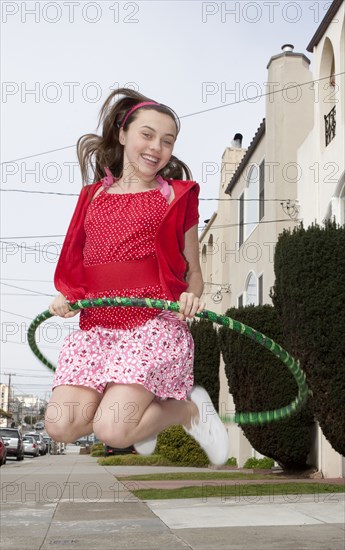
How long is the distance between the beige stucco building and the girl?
12823mm

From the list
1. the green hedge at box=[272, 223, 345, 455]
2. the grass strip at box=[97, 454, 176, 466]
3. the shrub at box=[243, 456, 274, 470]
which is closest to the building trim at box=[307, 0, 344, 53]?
the green hedge at box=[272, 223, 345, 455]

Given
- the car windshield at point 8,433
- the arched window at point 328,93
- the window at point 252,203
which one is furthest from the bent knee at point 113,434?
the car windshield at point 8,433

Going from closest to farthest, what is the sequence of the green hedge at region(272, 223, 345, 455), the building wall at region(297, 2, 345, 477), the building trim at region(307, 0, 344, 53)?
1. the green hedge at region(272, 223, 345, 455)
2. the building trim at region(307, 0, 344, 53)
3. the building wall at region(297, 2, 345, 477)

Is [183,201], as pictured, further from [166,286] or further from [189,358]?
[189,358]

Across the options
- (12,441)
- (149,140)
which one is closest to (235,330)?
(149,140)

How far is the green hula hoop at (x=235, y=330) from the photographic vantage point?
8.13 feet

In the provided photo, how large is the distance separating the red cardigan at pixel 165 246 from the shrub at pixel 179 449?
26.7 m

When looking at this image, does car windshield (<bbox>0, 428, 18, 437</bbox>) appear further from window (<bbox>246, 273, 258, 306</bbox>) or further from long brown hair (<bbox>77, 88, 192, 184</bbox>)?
long brown hair (<bbox>77, 88, 192, 184</bbox>)

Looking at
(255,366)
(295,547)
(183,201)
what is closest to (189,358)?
(183,201)

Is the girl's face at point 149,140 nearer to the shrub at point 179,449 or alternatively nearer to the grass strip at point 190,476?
the grass strip at point 190,476

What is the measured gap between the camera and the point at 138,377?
250 centimetres

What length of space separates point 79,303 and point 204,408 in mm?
654

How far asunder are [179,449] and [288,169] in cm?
1276

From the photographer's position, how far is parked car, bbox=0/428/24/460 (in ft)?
152
